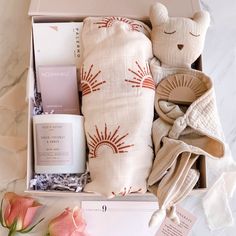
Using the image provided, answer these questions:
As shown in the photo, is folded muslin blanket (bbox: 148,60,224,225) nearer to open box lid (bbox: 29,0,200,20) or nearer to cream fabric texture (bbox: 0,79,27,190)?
open box lid (bbox: 29,0,200,20)

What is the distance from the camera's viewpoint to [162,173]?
86 cm

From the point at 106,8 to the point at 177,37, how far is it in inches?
6.8

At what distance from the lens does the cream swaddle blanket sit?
875mm

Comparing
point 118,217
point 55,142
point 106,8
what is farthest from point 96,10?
point 118,217

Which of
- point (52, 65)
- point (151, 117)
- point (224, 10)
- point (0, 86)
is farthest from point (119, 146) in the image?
point (224, 10)

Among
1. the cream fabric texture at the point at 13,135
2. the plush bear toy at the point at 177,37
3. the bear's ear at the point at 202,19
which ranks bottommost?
the cream fabric texture at the point at 13,135

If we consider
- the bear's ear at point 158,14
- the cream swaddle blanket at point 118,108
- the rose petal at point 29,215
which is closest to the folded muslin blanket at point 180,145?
the cream swaddle blanket at point 118,108

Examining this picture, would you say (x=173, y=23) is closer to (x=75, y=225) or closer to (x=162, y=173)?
(x=162, y=173)

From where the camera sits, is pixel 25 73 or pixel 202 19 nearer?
pixel 202 19

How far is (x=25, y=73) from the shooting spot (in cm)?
107

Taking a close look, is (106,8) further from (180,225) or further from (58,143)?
(180,225)

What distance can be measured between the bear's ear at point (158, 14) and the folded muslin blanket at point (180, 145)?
124mm

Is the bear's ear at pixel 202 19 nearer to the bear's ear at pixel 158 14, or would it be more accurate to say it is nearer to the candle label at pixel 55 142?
the bear's ear at pixel 158 14

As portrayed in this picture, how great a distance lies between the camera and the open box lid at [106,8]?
98 cm
